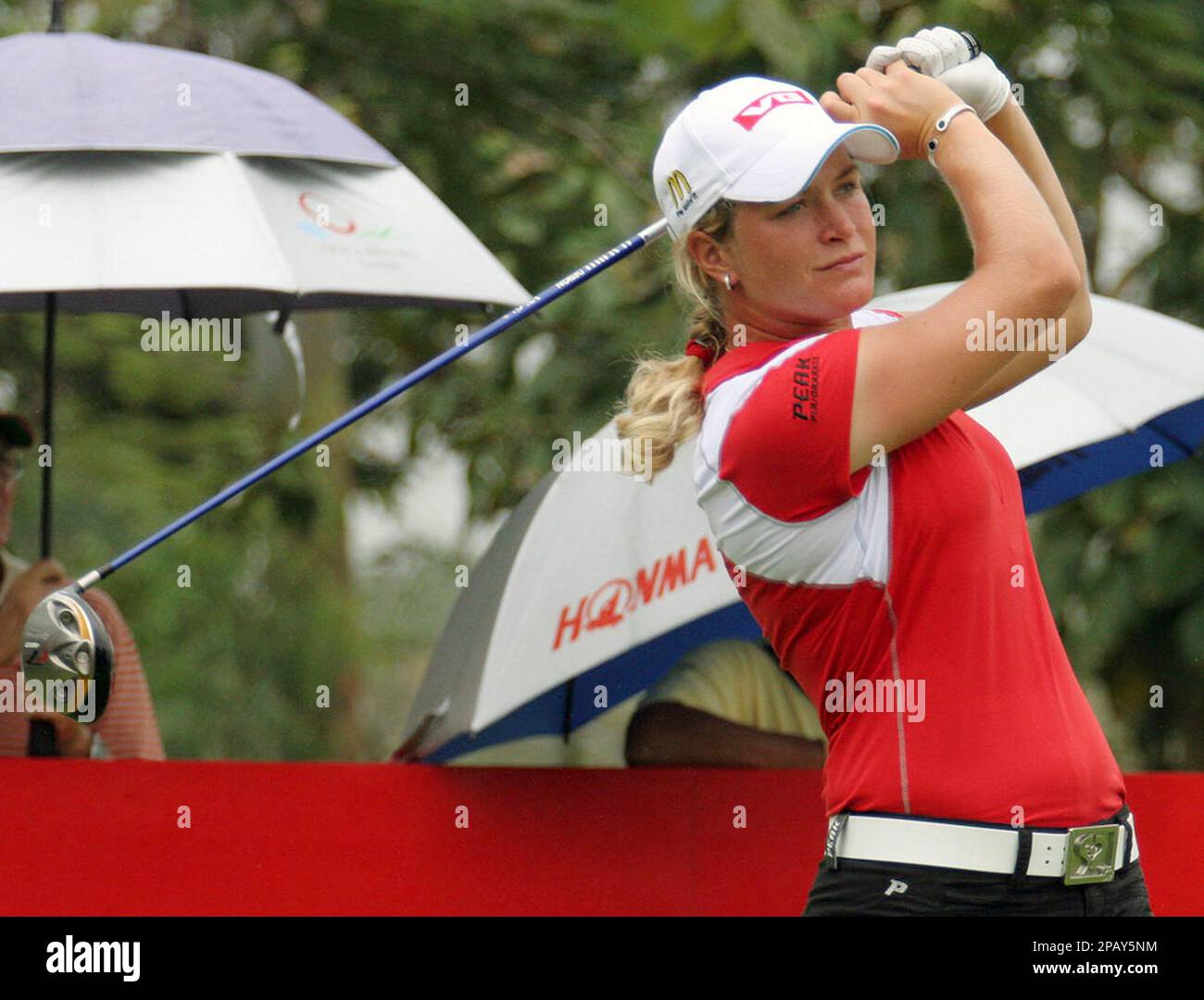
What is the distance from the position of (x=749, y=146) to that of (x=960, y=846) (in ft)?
2.99

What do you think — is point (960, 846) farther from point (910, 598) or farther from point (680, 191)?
point (680, 191)

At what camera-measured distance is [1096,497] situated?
610 cm

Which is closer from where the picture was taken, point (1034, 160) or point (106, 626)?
point (1034, 160)

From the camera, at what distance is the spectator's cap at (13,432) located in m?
4.50

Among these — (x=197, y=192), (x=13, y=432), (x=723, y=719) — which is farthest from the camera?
(x=13, y=432)

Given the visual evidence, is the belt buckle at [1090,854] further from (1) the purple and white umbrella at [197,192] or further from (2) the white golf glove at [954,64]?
(1) the purple and white umbrella at [197,192]

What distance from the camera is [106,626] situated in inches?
163

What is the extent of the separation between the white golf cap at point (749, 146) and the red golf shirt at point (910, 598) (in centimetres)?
22

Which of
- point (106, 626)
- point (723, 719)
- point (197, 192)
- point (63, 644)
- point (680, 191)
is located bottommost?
point (723, 719)

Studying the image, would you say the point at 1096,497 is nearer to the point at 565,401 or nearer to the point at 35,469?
the point at 565,401

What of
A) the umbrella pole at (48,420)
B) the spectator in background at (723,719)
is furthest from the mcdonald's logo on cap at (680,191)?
the umbrella pole at (48,420)

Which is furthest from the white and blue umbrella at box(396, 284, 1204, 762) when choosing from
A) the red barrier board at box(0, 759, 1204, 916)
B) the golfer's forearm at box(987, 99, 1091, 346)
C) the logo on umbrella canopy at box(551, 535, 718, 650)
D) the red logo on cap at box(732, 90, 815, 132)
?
the red logo on cap at box(732, 90, 815, 132)

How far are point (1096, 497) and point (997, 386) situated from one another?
3.78 m

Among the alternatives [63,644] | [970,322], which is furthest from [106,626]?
[970,322]
